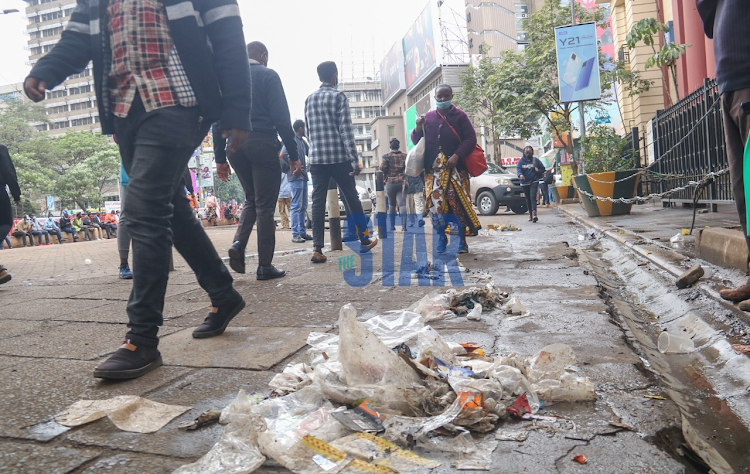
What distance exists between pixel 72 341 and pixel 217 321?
28.8 inches

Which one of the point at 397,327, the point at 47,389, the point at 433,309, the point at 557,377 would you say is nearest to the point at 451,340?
the point at 397,327

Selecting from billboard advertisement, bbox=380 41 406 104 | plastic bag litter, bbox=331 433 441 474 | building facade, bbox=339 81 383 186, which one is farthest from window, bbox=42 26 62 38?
plastic bag litter, bbox=331 433 441 474

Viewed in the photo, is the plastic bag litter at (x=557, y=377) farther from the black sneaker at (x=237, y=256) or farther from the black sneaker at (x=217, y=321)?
the black sneaker at (x=237, y=256)

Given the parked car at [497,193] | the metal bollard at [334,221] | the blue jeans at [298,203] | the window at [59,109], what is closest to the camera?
the metal bollard at [334,221]

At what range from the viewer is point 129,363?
2184mm

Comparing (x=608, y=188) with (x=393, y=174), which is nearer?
(x=608, y=188)

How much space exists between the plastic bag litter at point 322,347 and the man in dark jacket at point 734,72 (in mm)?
1817

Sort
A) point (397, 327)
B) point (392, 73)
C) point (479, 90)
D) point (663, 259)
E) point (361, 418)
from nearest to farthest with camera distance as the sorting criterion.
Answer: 1. point (361, 418)
2. point (397, 327)
3. point (663, 259)
4. point (479, 90)
5. point (392, 73)

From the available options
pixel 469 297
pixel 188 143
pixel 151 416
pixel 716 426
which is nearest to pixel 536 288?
pixel 469 297

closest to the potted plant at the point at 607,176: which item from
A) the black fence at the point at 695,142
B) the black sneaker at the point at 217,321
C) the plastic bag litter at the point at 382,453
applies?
the black fence at the point at 695,142

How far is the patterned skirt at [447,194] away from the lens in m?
5.68

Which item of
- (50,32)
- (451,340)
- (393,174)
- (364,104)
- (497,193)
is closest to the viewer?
(451,340)

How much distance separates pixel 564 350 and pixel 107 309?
301 centimetres

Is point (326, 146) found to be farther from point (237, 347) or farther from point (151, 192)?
point (151, 192)
